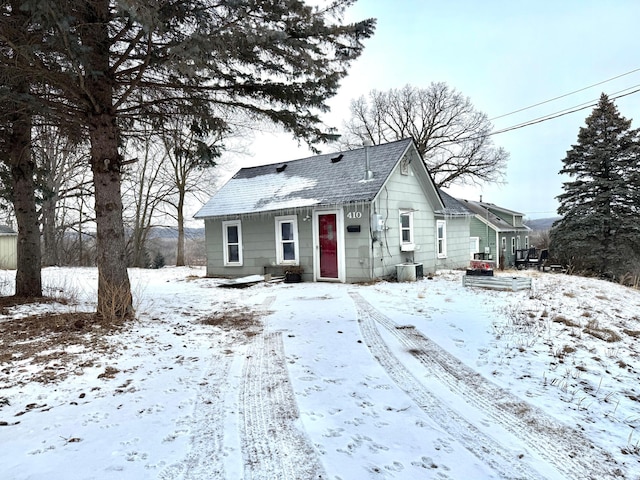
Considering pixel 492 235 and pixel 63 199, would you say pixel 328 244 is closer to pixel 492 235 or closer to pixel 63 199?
pixel 492 235

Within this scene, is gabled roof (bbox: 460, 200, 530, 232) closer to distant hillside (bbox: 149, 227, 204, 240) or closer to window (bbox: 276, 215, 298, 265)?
window (bbox: 276, 215, 298, 265)

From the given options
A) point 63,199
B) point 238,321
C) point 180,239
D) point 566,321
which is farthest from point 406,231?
point 63,199

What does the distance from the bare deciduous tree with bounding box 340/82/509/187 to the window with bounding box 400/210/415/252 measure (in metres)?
15.2

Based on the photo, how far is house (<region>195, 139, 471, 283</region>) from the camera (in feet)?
34.4

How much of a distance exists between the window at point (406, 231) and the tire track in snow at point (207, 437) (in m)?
8.95

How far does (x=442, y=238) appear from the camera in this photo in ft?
48.4

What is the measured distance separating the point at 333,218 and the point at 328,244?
0.84 meters

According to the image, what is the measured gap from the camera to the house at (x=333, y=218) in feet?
34.4

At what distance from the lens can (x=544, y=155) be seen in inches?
890

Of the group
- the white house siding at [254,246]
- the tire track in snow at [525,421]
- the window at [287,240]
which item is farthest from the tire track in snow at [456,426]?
the window at [287,240]

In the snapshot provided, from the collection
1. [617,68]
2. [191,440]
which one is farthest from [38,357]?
[617,68]

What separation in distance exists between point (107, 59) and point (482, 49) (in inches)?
563

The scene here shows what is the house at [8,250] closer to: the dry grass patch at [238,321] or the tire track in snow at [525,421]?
the dry grass patch at [238,321]

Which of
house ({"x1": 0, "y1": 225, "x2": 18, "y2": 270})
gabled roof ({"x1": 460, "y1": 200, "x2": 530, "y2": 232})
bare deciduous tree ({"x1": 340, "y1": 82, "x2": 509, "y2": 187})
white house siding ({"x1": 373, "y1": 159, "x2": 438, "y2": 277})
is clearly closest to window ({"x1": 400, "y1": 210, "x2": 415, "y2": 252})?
white house siding ({"x1": 373, "y1": 159, "x2": 438, "y2": 277})
